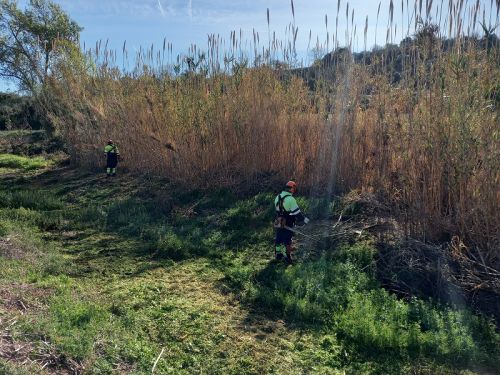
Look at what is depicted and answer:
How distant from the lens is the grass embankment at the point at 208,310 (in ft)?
13.3

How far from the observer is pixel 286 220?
6.56 metres

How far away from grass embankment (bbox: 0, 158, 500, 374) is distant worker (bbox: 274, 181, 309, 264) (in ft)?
0.76

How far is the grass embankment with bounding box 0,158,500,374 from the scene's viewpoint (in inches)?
159

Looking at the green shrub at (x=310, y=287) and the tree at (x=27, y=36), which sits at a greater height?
the tree at (x=27, y=36)

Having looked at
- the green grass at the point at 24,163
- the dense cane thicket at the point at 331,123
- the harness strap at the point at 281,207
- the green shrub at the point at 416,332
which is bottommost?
the green shrub at the point at 416,332

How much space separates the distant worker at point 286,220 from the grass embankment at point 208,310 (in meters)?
0.23

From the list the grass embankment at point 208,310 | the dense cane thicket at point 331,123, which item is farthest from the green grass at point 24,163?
the grass embankment at point 208,310

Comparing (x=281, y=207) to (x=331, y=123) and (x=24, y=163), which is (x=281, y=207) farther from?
(x=24, y=163)

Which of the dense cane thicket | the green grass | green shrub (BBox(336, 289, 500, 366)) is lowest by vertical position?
green shrub (BBox(336, 289, 500, 366))

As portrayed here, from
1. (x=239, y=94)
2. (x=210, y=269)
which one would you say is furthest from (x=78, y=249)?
(x=239, y=94)

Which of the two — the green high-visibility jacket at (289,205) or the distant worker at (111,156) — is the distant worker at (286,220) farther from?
the distant worker at (111,156)

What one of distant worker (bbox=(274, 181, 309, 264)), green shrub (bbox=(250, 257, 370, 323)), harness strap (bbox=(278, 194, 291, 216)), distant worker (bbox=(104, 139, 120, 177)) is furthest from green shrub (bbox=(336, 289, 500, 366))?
distant worker (bbox=(104, 139, 120, 177))

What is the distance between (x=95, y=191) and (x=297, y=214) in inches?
274

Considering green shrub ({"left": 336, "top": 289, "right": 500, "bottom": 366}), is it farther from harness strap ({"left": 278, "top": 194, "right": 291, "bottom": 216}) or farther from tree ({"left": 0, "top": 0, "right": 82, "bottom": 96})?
tree ({"left": 0, "top": 0, "right": 82, "bottom": 96})
